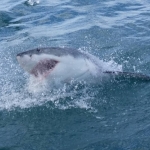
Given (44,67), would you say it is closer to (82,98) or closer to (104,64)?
(82,98)

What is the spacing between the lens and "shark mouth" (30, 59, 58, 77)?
16.4 feet

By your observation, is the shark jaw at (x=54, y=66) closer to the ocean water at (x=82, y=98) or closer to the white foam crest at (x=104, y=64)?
the ocean water at (x=82, y=98)

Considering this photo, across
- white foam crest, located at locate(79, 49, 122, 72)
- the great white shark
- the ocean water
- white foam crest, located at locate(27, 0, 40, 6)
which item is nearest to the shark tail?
the great white shark

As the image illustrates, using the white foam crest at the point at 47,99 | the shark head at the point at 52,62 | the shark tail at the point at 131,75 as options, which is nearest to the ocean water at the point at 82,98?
the white foam crest at the point at 47,99

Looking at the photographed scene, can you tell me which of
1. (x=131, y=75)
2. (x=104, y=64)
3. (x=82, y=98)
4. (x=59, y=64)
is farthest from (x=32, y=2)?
(x=59, y=64)

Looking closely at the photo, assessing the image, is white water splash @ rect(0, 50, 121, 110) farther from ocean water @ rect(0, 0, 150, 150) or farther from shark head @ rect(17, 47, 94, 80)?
shark head @ rect(17, 47, 94, 80)

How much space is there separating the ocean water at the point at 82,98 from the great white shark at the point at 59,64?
0.75 feet

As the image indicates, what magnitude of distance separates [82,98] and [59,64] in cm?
80

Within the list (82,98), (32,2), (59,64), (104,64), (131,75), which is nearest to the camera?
(59,64)

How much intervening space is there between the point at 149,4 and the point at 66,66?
732cm

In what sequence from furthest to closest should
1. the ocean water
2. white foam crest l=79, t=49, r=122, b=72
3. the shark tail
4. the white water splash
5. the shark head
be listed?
white foam crest l=79, t=49, r=122, b=72, the shark tail, the white water splash, the shark head, the ocean water

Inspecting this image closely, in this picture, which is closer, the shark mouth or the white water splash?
the shark mouth

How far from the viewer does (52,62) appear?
509 cm

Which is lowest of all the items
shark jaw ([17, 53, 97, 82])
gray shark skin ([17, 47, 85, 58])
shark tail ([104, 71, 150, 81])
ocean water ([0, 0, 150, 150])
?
ocean water ([0, 0, 150, 150])
